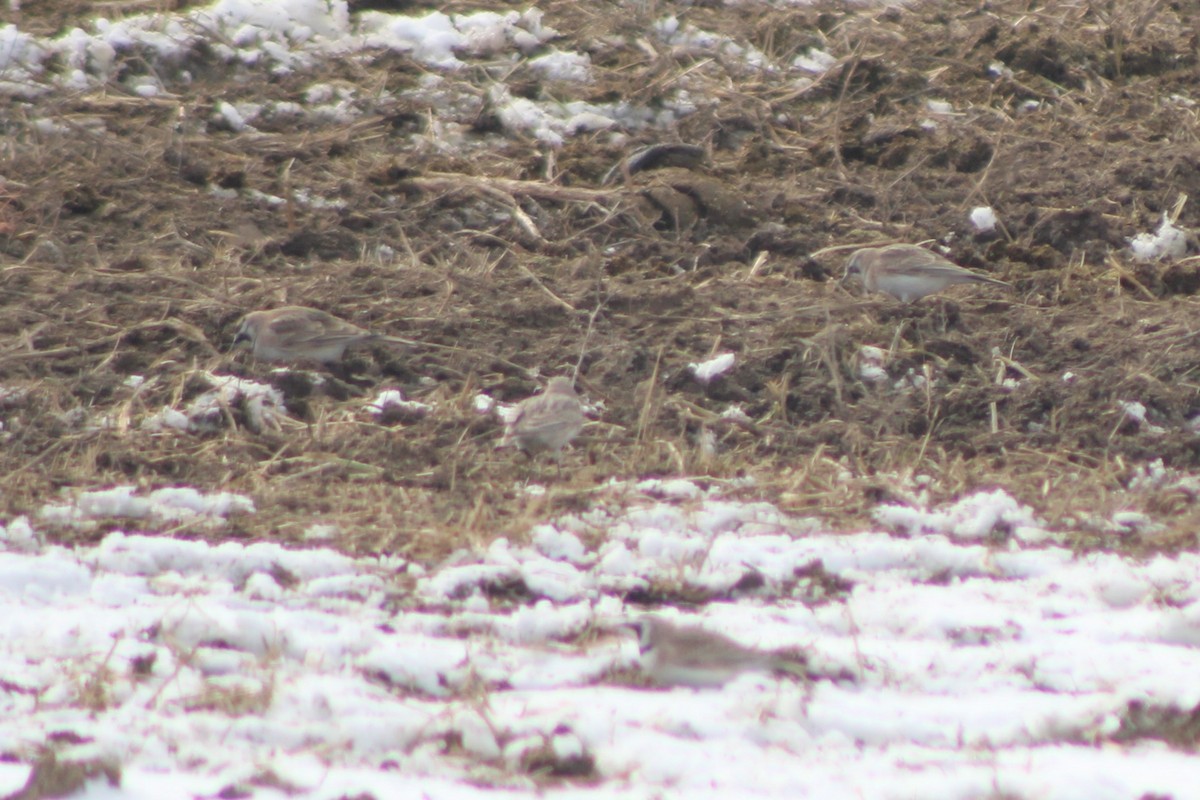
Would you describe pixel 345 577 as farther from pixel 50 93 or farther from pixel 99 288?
pixel 50 93

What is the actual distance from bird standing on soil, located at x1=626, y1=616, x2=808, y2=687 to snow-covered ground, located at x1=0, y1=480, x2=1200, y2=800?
46 mm

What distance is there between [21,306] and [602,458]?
2916 mm

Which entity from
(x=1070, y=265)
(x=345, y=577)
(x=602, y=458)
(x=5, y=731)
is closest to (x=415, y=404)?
(x=602, y=458)

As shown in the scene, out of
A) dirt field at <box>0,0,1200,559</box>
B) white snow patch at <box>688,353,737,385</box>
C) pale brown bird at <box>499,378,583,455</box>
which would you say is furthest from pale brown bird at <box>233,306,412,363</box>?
white snow patch at <box>688,353,737,385</box>

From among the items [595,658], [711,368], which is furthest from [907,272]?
[595,658]

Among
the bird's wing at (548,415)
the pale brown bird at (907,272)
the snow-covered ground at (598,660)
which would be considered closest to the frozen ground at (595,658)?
the snow-covered ground at (598,660)

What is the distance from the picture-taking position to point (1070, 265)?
8844 millimetres

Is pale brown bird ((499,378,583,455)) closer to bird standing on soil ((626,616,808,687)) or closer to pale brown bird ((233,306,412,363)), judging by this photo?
pale brown bird ((233,306,412,363))

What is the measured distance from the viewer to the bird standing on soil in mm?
4531

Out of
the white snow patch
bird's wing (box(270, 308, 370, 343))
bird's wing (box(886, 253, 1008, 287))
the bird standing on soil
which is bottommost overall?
the white snow patch

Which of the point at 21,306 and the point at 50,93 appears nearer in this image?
the point at 21,306

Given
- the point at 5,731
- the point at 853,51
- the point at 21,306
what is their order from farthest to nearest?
1. the point at 853,51
2. the point at 21,306
3. the point at 5,731

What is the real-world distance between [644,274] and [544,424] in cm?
232

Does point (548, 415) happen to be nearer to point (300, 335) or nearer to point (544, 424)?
point (544, 424)
